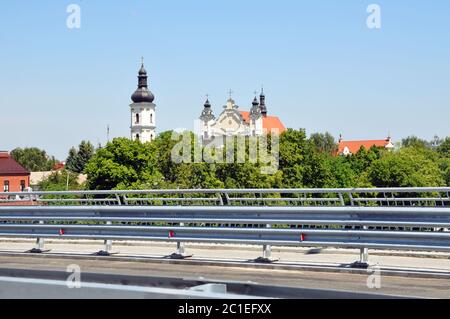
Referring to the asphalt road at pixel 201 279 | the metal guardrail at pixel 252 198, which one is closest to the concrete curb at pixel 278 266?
the asphalt road at pixel 201 279

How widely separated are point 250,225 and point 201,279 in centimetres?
432

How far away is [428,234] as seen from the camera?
9.65m

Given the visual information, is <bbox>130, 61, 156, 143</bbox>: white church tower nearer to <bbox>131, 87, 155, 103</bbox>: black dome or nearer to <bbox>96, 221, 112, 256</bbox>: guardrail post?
<bbox>131, 87, 155, 103</bbox>: black dome

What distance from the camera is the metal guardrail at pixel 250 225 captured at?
990cm

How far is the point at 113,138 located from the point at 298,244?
79.3 m

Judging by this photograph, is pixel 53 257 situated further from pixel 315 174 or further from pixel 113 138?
pixel 315 174

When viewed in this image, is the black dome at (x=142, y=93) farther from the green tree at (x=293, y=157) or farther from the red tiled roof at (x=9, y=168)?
the green tree at (x=293, y=157)

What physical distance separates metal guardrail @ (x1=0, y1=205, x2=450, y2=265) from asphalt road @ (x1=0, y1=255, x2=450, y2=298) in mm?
512

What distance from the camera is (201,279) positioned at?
804 cm

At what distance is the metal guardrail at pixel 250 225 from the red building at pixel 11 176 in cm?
9943

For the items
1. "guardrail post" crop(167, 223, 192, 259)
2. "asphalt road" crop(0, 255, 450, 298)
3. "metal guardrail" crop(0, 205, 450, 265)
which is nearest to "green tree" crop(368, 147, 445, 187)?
"metal guardrail" crop(0, 205, 450, 265)

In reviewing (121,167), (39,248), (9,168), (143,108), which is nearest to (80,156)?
(143,108)

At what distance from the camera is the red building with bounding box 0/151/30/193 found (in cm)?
10962
